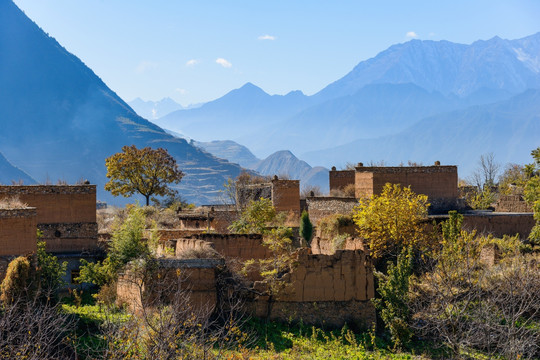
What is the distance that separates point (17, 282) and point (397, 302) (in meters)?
12.2

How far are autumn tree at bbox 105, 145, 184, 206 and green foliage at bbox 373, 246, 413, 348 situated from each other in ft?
107

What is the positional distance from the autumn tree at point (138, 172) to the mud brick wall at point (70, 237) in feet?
60.0

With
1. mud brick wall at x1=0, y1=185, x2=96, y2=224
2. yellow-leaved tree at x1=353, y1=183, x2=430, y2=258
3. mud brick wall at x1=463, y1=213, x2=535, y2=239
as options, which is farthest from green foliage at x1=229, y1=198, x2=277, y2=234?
mud brick wall at x1=463, y1=213, x2=535, y2=239

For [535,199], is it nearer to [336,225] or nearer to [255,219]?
[336,225]

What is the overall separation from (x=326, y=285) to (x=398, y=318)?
2663 millimetres

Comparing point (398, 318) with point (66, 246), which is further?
point (66, 246)

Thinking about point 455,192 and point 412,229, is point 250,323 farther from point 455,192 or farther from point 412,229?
point 455,192

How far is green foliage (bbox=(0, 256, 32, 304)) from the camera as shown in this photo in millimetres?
23531

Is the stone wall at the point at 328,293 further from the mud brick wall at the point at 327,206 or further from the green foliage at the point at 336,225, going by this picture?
the mud brick wall at the point at 327,206

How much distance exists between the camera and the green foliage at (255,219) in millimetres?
33688

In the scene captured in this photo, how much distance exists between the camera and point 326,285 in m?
25.8

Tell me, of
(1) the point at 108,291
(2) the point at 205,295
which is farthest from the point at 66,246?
(2) the point at 205,295

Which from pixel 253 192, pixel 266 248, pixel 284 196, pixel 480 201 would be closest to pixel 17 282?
pixel 266 248

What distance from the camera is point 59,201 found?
1454 inches
